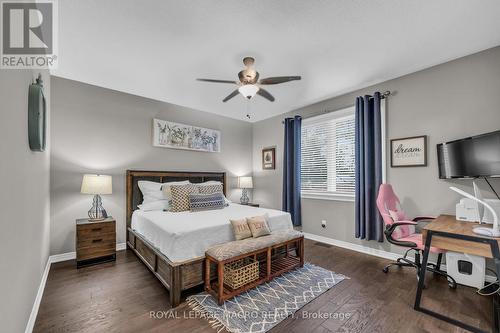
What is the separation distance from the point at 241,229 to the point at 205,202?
44.0 inches

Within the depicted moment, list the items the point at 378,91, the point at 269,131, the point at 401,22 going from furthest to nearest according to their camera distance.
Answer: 1. the point at 269,131
2. the point at 378,91
3. the point at 401,22

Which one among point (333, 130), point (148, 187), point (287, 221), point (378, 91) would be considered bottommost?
point (287, 221)

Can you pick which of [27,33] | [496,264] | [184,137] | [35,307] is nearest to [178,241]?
[35,307]

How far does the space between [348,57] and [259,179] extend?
346cm

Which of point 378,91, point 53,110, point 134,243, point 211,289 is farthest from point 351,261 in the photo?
point 53,110

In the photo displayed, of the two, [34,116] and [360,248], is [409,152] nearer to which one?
[360,248]

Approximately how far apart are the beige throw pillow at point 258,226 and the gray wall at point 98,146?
7.68ft

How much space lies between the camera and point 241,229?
8.65 ft

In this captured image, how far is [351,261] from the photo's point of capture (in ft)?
10.6

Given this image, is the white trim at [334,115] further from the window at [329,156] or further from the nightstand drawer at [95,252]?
the nightstand drawer at [95,252]

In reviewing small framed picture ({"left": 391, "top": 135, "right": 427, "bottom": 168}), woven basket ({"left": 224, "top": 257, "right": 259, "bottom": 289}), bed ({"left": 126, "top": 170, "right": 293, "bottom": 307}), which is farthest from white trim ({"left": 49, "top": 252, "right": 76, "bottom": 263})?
small framed picture ({"left": 391, "top": 135, "right": 427, "bottom": 168})

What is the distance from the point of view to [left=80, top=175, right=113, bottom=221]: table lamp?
119 inches

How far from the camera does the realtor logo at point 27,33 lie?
4.44ft

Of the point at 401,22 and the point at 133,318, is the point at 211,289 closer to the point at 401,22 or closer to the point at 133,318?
the point at 133,318
